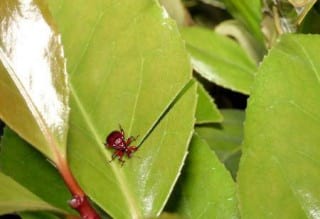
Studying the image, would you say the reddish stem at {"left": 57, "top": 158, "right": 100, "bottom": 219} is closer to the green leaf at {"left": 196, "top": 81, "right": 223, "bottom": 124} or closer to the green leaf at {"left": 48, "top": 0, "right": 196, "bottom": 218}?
the green leaf at {"left": 48, "top": 0, "right": 196, "bottom": 218}

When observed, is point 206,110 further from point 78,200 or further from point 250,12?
point 78,200

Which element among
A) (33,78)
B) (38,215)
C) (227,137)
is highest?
(33,78)

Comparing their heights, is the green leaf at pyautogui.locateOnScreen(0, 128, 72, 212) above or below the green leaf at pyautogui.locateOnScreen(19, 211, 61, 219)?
above

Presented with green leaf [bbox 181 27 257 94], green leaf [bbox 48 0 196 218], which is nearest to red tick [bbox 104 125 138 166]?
green leaf [bbox 48 0 196 218]

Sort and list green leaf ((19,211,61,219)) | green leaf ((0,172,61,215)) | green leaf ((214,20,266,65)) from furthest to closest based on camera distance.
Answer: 1. green leaf ((214,20,266,65))
2. green leaf ((19,211,61,219))
3. green leaf ((0,172,61,215))

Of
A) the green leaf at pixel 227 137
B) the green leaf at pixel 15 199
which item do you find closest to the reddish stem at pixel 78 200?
the green leaf at pixel 15 199

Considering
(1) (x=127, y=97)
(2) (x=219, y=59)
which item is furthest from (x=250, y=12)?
(1) (x=127, y=97)
